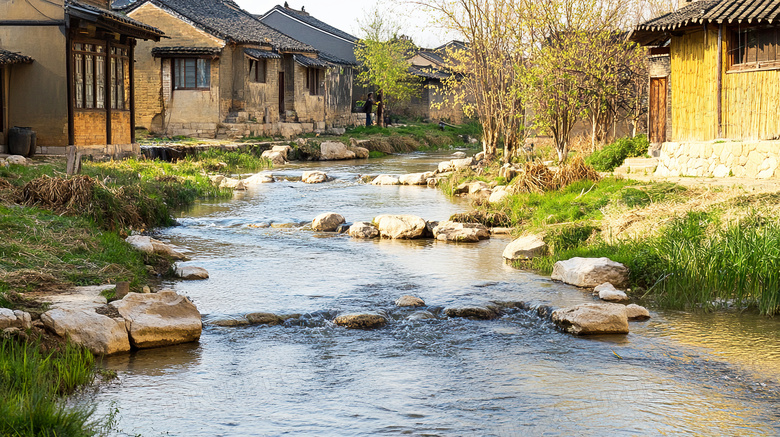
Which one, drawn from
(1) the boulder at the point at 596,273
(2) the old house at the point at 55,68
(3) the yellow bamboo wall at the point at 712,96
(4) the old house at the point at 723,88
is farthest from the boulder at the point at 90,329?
(2) the old house at the point at 55,68

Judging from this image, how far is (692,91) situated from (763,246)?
7569 mm

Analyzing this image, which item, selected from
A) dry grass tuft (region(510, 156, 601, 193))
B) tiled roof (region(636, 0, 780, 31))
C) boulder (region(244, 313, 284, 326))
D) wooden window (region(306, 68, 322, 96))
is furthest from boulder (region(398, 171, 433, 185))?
wooden window (region(306, 68, 322, 96))

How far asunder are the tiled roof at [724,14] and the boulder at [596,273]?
5956 mm

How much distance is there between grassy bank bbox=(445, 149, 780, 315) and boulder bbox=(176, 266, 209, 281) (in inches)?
170

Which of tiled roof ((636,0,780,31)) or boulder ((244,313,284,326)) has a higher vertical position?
tiled roof ((636,0,780,31))

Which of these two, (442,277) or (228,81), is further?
(228,81)

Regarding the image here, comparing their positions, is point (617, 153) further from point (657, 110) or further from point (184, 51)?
point (184, 51)

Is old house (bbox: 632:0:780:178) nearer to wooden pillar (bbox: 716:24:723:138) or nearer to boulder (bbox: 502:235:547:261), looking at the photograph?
wooden pillar (bbox: 716:24:723:138)

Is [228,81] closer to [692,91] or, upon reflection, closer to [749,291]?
[692,91]

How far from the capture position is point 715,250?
28.3 feet

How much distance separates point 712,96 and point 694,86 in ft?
1.94

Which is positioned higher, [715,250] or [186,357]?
[715,250]

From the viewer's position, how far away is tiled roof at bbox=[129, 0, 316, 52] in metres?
30.2

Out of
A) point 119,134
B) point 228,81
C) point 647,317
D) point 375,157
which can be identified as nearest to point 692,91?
point 647,317
